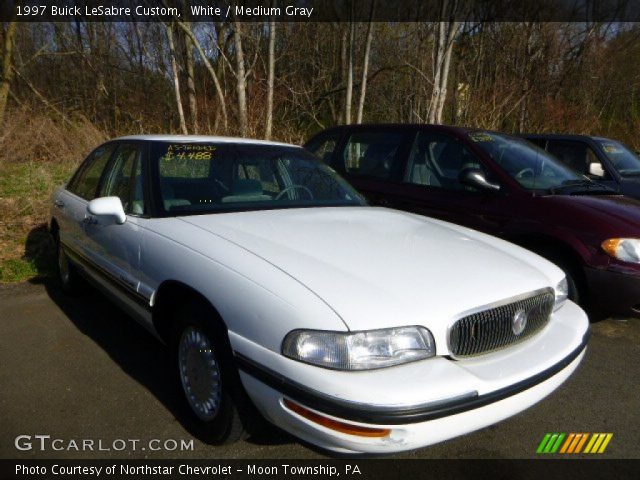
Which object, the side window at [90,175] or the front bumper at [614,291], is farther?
the side window at [90,175]

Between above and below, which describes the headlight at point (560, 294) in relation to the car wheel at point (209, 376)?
above

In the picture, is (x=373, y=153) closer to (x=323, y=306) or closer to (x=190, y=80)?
(x=323, y=306)

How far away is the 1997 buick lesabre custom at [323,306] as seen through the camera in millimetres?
1804

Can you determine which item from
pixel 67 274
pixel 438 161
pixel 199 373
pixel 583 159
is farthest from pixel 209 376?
pixel 583 159

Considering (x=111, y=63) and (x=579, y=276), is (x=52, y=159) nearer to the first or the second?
(x=111, y=63)

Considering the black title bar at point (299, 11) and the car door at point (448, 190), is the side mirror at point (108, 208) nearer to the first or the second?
the car door at point (448, 190)

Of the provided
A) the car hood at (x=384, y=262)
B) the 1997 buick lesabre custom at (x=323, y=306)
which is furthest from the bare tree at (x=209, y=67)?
the car hood at (x=384, y=262)

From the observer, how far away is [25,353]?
131 inches

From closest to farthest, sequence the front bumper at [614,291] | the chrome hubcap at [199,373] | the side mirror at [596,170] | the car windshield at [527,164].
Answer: the chrome hubcap at [199,373]
the front bumper at [614,291]
the car windshield at [527,164]
the side mirror at [596,170]

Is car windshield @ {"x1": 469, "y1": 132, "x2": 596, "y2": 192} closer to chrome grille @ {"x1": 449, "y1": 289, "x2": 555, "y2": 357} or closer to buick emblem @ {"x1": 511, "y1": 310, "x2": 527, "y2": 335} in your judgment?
chrome grille @ {"x1": 449, "y1": 289, "x2": 555, "y2": 357}

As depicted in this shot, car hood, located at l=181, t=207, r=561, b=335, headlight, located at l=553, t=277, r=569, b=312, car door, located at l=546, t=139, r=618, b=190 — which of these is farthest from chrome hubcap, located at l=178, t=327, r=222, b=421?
car door, located at l=546, t=139, r=618, b=190

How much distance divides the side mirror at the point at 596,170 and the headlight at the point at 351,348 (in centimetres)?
574

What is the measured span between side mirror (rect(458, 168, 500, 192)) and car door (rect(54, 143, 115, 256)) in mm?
2834
